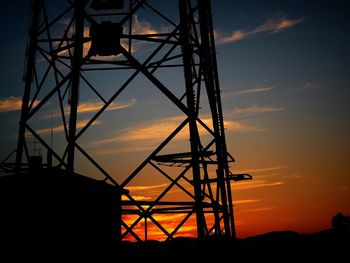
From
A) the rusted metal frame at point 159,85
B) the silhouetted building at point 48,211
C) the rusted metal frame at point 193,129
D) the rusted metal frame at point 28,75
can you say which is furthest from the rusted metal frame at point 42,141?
the rusted metal frame at point 193,129

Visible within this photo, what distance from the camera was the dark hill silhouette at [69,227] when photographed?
671 centimetres

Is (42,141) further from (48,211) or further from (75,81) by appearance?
(48,211)

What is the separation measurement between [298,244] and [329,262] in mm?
2328

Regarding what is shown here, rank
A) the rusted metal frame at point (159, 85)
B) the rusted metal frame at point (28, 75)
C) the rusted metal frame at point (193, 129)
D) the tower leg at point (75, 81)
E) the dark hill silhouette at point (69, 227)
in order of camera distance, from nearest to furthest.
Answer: the dark hill silhouette at point (69, 227) < the rusted metal frame at point (193, 129) < the rusted metal frame at point (159, 85) < the tower leg at point (75, 81) < the rusted metal frame at point (28, 75)

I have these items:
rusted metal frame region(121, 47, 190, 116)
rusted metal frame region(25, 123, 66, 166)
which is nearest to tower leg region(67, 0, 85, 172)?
rusted metal frame region(25, 123, 66, 166)

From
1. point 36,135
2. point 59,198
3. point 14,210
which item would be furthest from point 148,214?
point 36,135

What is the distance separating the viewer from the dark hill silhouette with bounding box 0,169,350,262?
6707mm

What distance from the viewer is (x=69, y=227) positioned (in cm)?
707

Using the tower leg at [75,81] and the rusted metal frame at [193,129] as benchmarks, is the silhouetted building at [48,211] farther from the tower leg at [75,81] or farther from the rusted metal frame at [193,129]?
the rusted metal frame at [193,129]

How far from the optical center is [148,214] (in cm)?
837

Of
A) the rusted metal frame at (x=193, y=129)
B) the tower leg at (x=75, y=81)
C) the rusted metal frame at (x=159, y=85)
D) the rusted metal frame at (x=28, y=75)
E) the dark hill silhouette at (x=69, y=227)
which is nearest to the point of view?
the dark hill silhouette at (x=69, y=227)

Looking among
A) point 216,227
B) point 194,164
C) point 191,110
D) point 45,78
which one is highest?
point 45,78

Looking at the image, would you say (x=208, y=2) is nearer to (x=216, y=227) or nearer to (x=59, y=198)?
(x=216, y=227)

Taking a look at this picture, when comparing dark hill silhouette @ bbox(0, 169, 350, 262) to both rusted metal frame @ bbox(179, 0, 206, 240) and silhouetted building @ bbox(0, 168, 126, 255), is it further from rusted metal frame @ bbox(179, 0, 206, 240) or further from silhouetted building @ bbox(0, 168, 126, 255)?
rusted metal frame @ bbox(179, 0, 206, 240)
